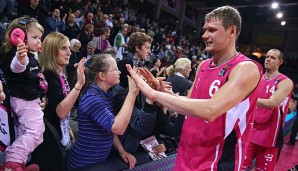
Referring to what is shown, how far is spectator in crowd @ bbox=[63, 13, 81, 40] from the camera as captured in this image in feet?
23.2

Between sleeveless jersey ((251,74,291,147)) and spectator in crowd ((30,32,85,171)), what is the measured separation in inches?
93.4

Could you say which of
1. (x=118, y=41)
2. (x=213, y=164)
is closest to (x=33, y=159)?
(x=213, y=164)

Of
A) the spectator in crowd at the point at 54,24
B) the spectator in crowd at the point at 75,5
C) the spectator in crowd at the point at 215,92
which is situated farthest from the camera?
the spectator in crowd at the point at 75,5

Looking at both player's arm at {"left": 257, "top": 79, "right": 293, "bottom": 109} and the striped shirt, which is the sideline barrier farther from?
player's arm at {"left": 257, "top": 79, "right": 293, "bottom": 109}

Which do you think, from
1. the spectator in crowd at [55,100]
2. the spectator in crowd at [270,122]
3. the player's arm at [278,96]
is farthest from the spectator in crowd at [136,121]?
the spectator in crowd at [270,122]

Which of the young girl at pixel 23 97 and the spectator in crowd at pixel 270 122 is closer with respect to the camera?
the young girl at pixel 23 97

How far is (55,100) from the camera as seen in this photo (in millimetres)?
2297

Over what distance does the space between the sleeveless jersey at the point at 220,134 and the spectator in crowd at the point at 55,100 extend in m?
1.04

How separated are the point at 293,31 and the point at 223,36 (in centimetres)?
2785

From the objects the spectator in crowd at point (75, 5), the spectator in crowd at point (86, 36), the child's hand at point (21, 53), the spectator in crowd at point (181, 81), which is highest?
the spectator in crowd at point (75, 5)

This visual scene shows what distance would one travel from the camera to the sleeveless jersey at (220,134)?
64.7 inches

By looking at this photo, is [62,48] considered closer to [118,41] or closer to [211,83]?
[211,83]

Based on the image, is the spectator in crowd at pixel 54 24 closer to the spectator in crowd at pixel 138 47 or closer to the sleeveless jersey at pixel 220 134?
the spectator in crowd at pixel 138 47

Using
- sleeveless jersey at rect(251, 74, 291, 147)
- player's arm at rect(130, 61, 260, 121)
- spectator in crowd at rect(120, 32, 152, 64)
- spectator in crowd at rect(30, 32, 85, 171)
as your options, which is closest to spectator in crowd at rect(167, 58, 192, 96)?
spectator in crowd at rect(120, 32, 152, 64)
